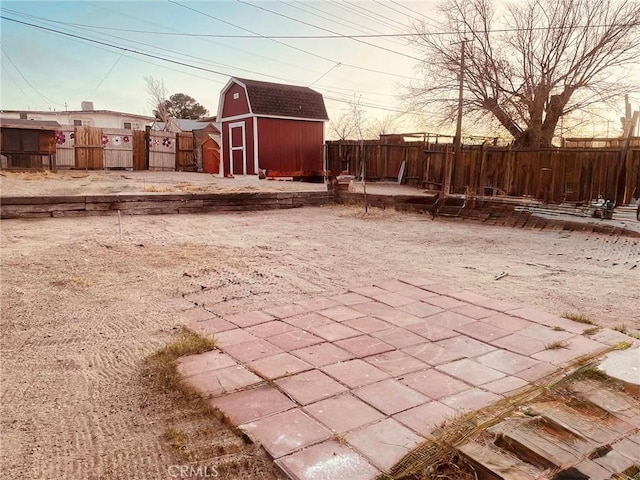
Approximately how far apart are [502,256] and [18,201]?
22.4ft

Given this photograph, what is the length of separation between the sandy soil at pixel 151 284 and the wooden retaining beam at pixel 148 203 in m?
0.31

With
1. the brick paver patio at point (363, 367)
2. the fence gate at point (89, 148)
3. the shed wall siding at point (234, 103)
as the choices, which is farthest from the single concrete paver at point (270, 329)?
the fence gate at point (89, 148)

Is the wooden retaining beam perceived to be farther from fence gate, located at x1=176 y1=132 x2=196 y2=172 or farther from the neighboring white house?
the neighboring white house

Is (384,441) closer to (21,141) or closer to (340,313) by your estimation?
(340,313)

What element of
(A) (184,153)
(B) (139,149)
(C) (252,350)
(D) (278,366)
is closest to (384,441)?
(D) (278,366)

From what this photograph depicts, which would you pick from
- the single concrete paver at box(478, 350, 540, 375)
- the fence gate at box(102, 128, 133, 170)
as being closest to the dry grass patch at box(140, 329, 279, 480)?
the single concrete paver at box(478, 350, 540, 375)

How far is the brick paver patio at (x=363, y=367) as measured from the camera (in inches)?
66.9

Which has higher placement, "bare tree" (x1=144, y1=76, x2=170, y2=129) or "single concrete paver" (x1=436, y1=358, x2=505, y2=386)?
"bare tree" (x1=144, y1=76, x2=170, y2=129)

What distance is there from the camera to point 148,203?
27.0 feet

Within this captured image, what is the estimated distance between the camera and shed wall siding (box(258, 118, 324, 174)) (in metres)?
17.8

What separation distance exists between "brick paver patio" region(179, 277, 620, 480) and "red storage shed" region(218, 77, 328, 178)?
1393 cm

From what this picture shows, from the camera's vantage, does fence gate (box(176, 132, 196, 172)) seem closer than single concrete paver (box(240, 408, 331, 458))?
No

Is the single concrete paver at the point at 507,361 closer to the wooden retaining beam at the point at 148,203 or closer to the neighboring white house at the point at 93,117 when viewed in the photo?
the wooden retaining beam at the point at 148,203

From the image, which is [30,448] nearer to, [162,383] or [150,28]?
[162,383]
